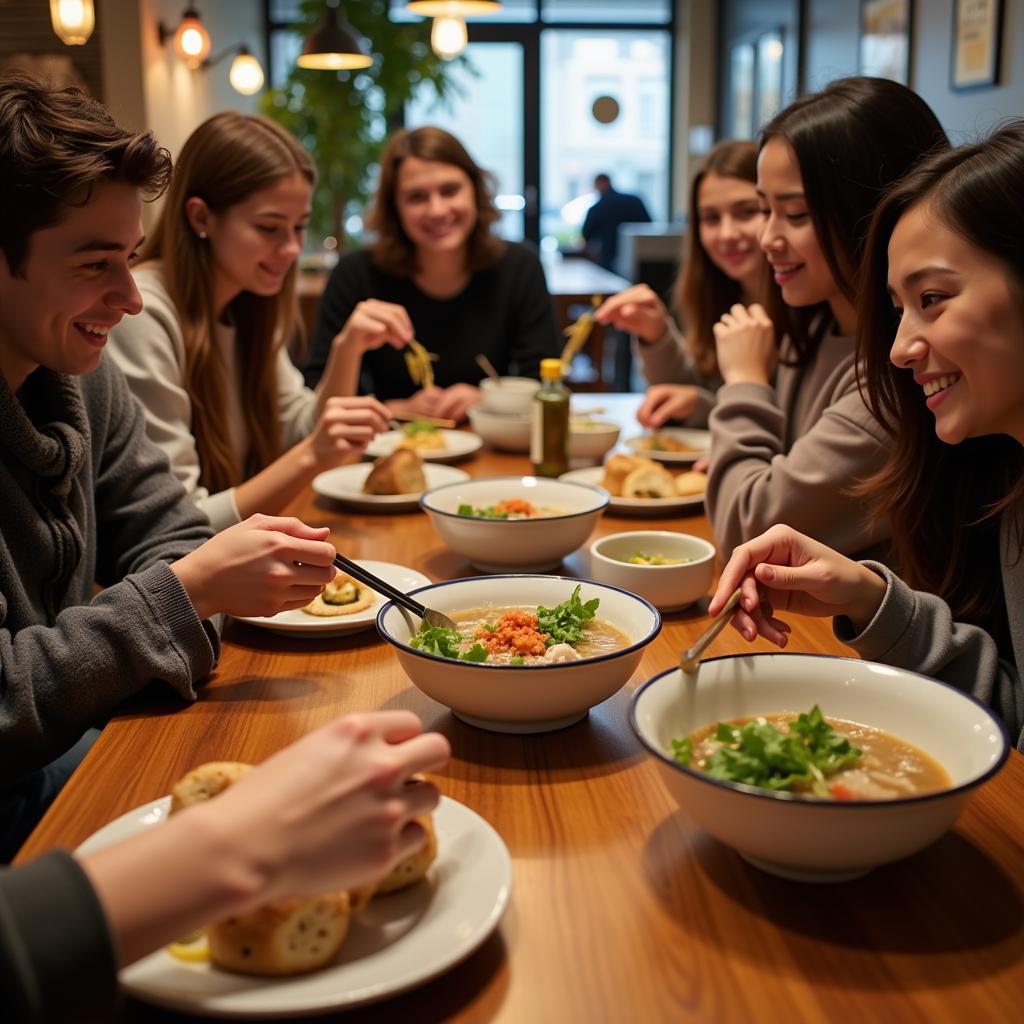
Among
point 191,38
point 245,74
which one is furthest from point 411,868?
point 245,74

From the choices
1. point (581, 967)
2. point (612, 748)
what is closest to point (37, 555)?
point (612, 748)

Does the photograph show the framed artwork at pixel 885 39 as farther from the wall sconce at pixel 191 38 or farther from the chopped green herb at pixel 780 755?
the chopped green herb at pixel 780 755

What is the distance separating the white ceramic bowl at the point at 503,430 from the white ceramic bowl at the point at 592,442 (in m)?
0.15

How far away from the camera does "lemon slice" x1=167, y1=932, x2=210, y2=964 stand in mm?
763

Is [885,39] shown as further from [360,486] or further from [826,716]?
[826,716]

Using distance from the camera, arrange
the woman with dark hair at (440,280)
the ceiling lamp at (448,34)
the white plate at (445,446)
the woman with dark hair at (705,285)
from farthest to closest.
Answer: the ceiling lamp at (448,34) < the woman with dark hair at (440,280) < the woman with dark hair at (705,285) < the white plate at (445,446)

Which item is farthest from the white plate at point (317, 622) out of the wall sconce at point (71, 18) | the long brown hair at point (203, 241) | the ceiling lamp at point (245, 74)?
the ceiling lamp at point (245, 74)

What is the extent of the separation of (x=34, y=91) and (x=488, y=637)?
83cm

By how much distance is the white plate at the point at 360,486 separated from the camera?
2098 mm

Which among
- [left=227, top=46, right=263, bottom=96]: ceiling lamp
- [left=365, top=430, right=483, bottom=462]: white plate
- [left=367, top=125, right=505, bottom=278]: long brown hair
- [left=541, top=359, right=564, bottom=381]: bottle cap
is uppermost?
[left=227, top=46, right=263, bottom=96]: ceiling lamp

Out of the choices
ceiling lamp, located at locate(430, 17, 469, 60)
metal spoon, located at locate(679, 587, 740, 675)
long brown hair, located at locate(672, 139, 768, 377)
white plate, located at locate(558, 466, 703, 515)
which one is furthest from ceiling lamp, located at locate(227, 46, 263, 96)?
metal spoon, located at locate(679, 587, 740, 675)

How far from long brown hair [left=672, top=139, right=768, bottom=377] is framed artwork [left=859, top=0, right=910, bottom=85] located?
3401 mm

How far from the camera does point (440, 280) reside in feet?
11.8

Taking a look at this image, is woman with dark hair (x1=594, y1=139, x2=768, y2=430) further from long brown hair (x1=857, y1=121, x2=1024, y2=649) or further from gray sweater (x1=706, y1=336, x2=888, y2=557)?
long brown hair (x1=857, y1=121, x2=1024, y2=649)
